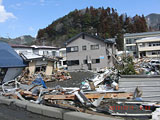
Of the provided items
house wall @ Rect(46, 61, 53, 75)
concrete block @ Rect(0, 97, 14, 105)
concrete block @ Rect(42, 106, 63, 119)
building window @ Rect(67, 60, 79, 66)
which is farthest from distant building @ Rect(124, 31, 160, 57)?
concrete block @ Rect(42, 106, 63, 119)

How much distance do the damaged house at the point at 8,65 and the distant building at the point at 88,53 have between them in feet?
56.0

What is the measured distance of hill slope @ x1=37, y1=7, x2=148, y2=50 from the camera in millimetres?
66812

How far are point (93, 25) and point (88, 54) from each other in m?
41.0

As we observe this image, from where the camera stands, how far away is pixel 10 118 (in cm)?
596

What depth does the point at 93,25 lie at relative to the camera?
72438 mm

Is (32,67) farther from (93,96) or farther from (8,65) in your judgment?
(93,96)

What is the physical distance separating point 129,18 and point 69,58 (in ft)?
157

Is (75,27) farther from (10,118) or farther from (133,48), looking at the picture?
(10,118)

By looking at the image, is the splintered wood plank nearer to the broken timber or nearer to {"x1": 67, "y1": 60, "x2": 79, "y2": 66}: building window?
the broken timber

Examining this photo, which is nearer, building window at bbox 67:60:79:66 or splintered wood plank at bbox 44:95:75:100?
splintered wood plank at bbox 44:95:75:100

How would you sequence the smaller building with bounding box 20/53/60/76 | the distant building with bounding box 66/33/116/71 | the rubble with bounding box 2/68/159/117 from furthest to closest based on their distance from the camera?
the distant building with bounding box 66/33/116/71 < the smaller building with bounding box 20/53/60/76 < the rubble with bounding box 2/68/159/117

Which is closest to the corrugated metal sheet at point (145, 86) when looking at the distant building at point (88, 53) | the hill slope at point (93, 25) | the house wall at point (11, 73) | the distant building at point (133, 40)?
the house wall at point (11, 73)

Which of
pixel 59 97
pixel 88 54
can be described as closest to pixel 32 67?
pixel 59 97

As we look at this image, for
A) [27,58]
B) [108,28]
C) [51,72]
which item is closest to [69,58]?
[51,72]
